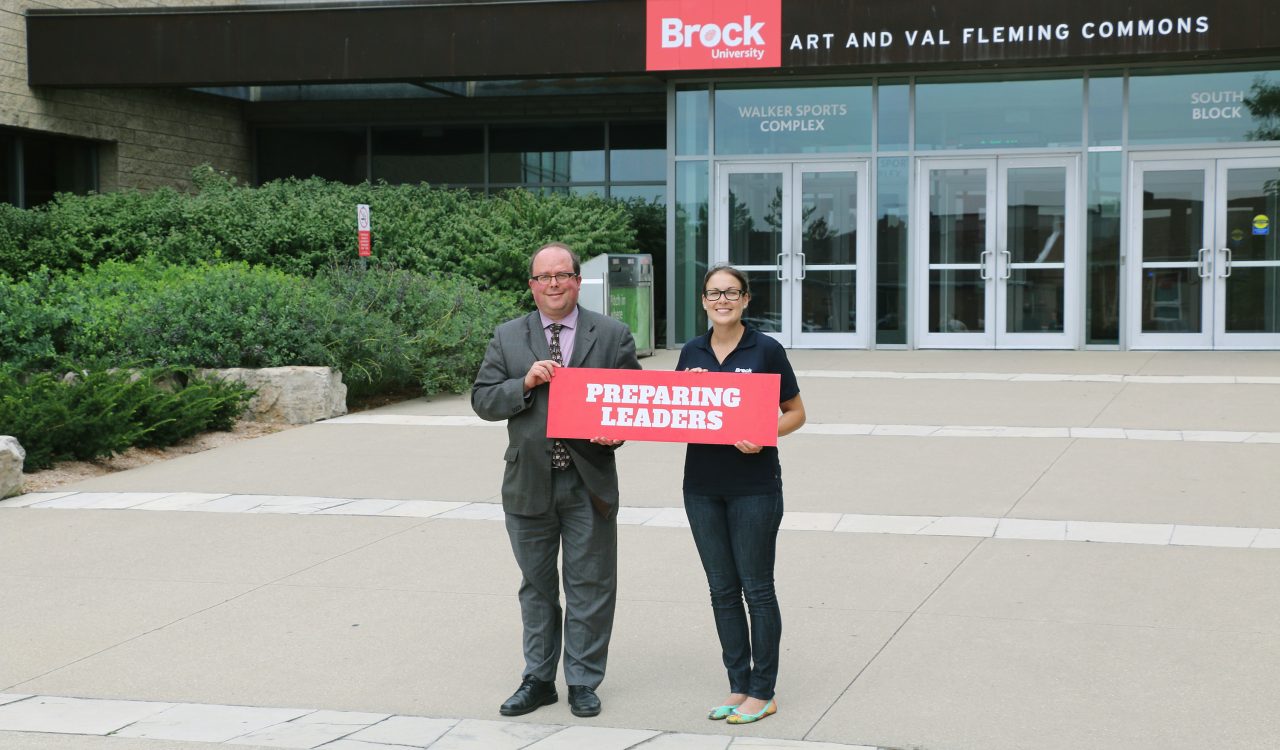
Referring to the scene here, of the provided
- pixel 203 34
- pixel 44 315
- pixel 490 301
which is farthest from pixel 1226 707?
pixel 203 34

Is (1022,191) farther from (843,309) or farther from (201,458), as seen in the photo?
(201,458)

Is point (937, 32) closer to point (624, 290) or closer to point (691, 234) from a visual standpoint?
point (691, 234)

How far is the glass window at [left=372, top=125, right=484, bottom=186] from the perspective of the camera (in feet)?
73.6

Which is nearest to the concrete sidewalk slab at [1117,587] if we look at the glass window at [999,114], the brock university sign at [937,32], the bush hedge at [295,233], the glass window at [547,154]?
the bush hedge at [295,233]

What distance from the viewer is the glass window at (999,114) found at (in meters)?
18.3

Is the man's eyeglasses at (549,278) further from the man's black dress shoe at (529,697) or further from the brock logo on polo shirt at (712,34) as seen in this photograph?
the brock logo on polo shirt at (712,34)

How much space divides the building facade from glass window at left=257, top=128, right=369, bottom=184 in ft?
10.6

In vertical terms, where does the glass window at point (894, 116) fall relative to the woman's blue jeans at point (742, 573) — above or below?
above

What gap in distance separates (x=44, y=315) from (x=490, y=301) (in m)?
4.85

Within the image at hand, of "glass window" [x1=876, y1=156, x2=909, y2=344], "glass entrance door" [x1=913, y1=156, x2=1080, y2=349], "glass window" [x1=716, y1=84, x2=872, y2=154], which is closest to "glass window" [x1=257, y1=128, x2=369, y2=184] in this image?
"glass window" [x1=716, y1=84, x2=872, y2=154]

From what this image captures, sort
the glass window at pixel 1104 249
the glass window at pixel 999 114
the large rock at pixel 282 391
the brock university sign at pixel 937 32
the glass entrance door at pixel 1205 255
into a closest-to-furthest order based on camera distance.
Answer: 1. the large rock at pixel 282 391
2. the brock university sign at pixel 937 32
3. the glass entrance door at pixel 1205 255
4. the glass window at pixel 1104 249
5. the glass window at pixel 999 114

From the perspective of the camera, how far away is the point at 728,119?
63.1 ft

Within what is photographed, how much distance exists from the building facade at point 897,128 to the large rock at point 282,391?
744 cm

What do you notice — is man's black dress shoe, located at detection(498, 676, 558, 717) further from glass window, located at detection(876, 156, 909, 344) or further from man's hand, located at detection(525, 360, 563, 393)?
glass window, located at detection(876, 156, 909, 344)
